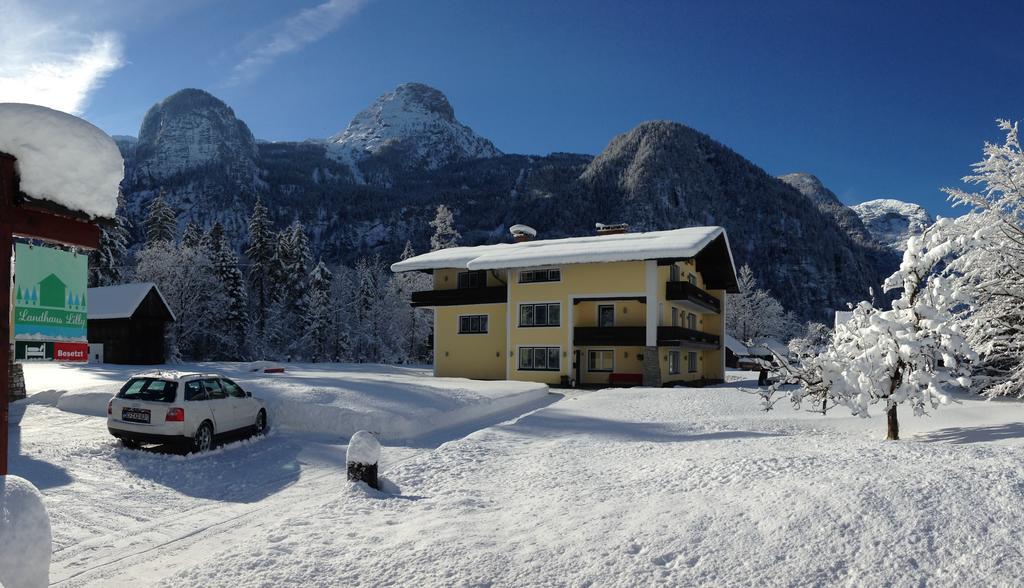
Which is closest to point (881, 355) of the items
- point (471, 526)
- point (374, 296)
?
point (471, 526)

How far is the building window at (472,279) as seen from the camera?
39719 millimetres

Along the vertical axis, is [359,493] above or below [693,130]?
below

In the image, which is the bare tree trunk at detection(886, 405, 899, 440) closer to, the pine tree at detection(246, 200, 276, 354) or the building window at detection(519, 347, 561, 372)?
the building window at detection(519, 347, 561, 372)

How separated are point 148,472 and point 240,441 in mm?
3397

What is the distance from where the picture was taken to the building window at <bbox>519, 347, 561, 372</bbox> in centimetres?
3509

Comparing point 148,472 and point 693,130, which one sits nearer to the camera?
point 148,472

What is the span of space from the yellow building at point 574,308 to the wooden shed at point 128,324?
17334 millimetres

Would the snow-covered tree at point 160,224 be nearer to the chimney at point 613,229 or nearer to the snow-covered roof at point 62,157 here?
the chimney at point 613,229

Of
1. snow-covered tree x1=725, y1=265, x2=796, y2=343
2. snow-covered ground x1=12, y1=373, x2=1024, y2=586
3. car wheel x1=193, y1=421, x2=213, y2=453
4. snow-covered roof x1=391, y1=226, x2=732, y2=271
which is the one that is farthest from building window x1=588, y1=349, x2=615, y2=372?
snow-covered tree x1=725, y1=265, x2=796, y2=343

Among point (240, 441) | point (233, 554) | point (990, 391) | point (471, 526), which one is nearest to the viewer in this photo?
point (233, 554)

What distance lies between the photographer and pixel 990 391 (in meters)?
15.9

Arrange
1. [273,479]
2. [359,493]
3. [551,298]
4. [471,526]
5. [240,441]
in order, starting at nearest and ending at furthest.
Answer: [471,526] < [359,493] < [273,479] < [240,441] < [551,298]

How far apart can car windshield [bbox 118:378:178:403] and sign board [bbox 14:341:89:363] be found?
25.8ft

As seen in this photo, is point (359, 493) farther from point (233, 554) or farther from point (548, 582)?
point (548, 582)
